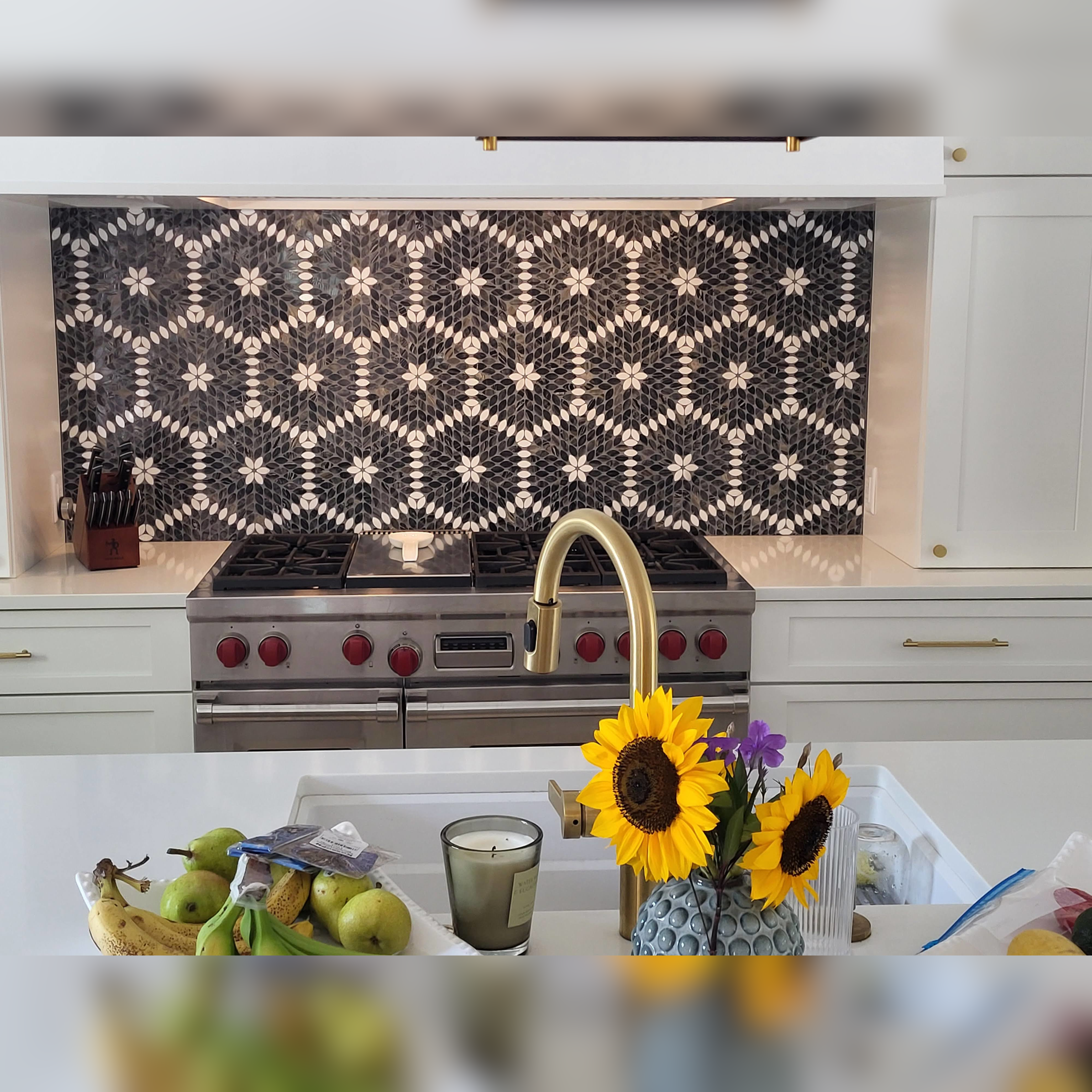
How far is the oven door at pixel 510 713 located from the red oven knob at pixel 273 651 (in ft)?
0.99

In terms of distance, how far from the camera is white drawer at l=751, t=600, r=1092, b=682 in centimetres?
279

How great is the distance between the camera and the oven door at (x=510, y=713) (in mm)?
2723

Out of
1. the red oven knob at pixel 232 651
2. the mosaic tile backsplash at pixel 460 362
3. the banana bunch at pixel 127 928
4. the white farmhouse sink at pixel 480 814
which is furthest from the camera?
the mosaic tile backsplash at pixel 460 362

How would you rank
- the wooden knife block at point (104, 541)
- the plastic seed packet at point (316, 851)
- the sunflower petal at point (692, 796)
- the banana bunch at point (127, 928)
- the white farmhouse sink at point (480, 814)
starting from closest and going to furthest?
the sunflower petal at point (692, 796)
the banana bunch at point (127, 928)
the plastic seed packet at point (316, 851)
the white farmhouse sink at point (480, 814)
the wooden knife block at point (104, 541)

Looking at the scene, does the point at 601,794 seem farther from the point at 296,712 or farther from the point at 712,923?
the point at 296,712

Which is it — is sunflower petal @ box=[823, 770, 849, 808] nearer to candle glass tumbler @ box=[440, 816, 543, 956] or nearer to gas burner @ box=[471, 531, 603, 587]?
candle glass tumbler @ box=[440, 816, 543, 956]

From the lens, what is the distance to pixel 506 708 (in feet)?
8.97

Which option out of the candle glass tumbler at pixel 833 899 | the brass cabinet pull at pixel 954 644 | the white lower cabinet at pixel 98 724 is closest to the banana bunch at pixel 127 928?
the candle glass tumbler at pixel 833 899

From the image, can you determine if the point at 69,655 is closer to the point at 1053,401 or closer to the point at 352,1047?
the point at 1053,401

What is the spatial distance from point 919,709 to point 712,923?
6.75 feet

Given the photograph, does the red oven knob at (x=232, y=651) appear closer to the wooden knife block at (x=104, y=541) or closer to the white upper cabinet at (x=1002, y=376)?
the wooden knife block at (x=104, y=541)
